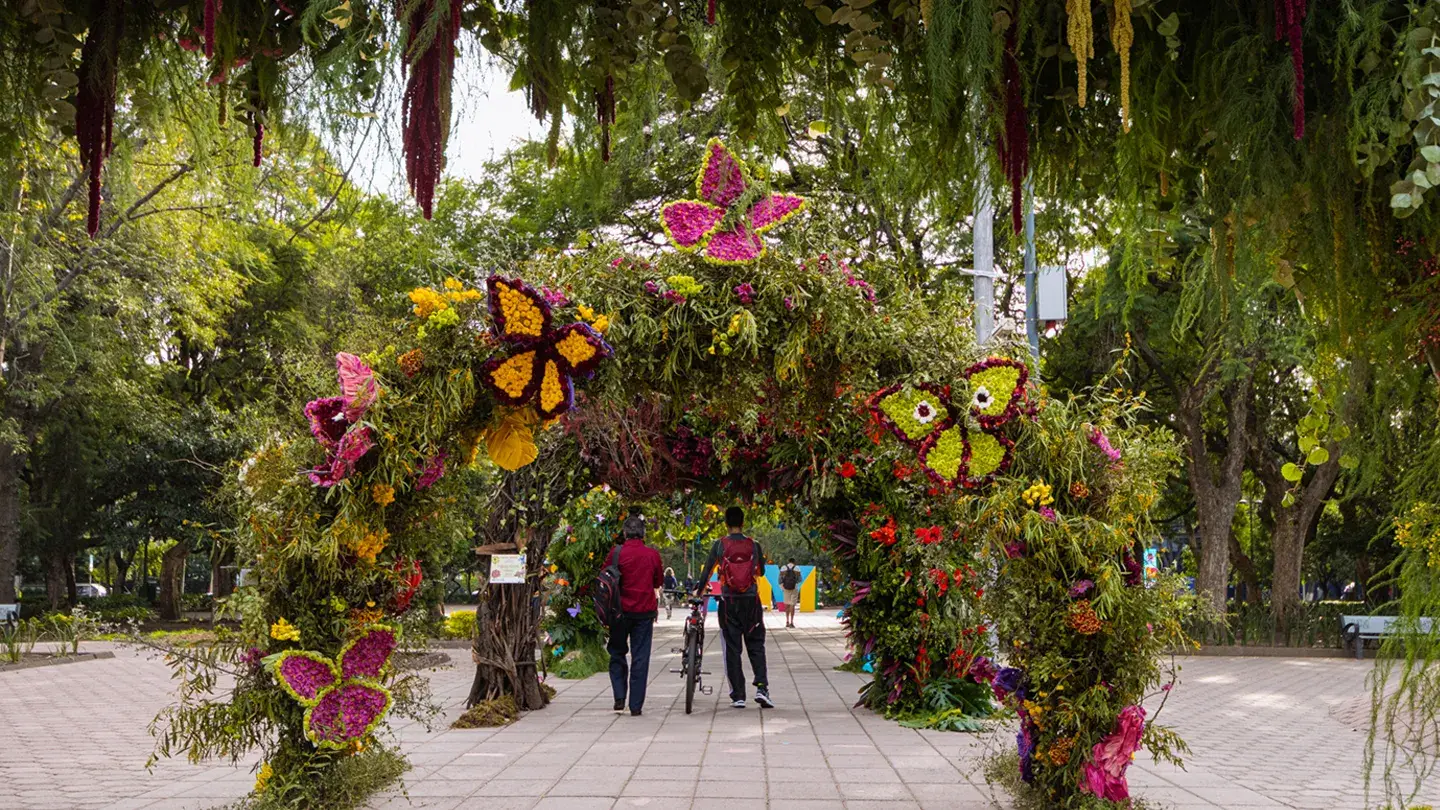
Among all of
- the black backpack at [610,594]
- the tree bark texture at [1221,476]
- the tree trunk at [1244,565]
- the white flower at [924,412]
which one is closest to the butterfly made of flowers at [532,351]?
the white flower at [924,412]

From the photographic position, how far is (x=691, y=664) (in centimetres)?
1080

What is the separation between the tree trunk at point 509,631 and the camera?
10117 millimetres

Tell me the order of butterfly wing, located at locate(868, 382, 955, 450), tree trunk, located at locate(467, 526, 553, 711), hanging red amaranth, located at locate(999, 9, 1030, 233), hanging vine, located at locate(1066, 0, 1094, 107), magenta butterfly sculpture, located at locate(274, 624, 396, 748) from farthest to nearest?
1. tree trunk, located at locate(467, 526, 553, 711)
2. butterfly wing, located at locate(868, 382, 955, 450)
3. magenta butterfly sculpture, located at locate(274, 624, 396, 748)
4. hanging red amaranth, located at locate(999, 9, 1030, 233)
5. hanging vine, located at locate(1066, 0, 1094, 107)

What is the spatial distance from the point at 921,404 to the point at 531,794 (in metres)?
3.18

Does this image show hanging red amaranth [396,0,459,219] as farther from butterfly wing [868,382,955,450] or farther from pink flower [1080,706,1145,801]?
pink flower [1080,706,1145,801]

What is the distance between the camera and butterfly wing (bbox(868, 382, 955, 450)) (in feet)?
21.2

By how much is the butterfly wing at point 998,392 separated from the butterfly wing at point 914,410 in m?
0.20

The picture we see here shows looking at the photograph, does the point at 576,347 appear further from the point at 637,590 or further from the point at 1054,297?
the point at 1054,297

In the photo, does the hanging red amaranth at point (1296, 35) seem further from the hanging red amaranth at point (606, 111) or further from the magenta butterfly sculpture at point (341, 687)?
the magenta butterfly sculpture at point (341, 687)

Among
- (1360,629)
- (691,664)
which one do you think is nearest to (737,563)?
(691,664)

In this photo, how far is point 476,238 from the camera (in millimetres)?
19984

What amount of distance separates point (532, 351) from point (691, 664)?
5.45m

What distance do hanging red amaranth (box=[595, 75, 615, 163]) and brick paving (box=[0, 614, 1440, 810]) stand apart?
3890mm

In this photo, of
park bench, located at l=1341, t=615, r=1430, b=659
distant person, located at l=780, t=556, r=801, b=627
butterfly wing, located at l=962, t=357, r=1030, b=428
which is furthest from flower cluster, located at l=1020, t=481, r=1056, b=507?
distant person, located at l=780, t=556, r=801, b=627
